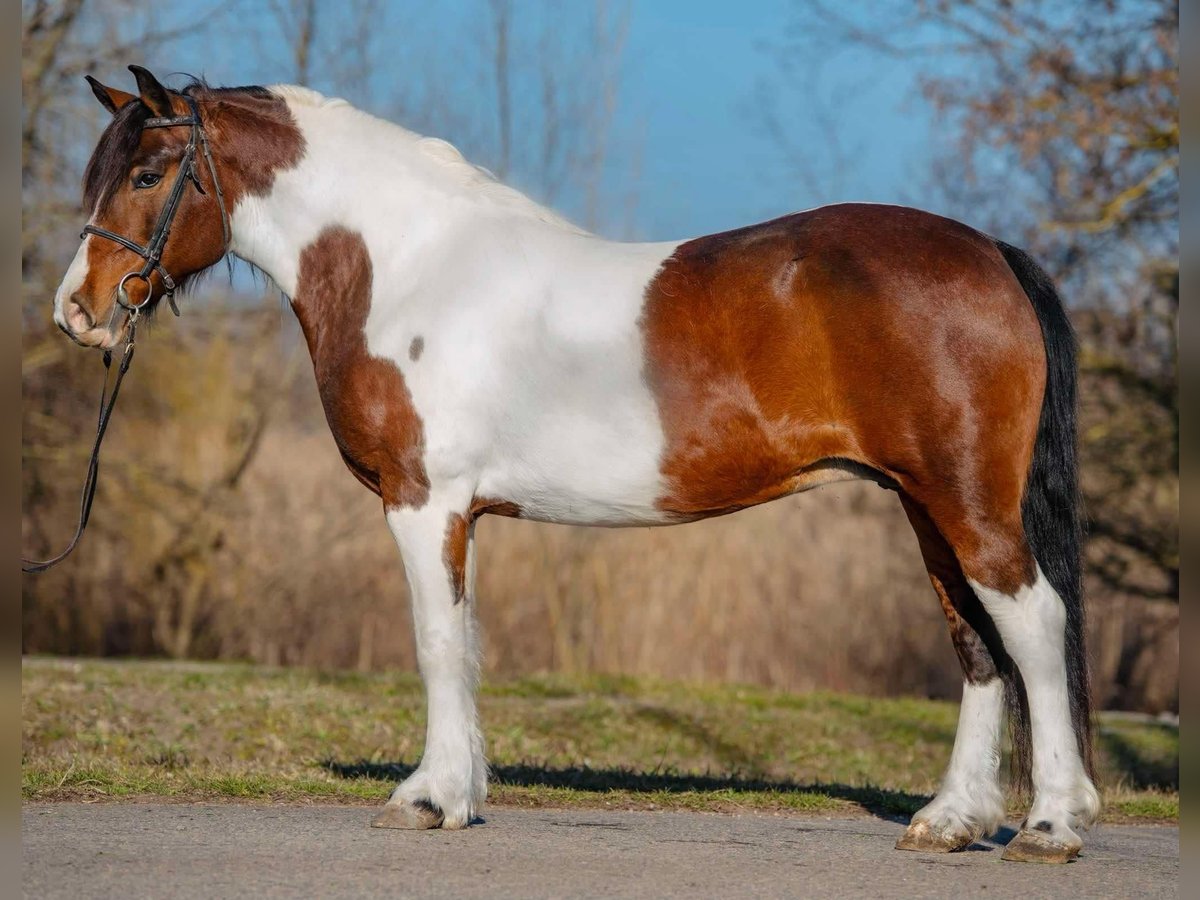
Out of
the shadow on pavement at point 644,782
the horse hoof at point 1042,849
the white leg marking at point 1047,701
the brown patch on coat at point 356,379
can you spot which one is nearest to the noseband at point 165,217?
the brown patch on coat at point 356,379

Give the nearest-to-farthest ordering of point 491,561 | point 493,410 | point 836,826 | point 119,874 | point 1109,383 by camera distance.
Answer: point 119,874, point 493,410, point 836,826, point 1109,383, point 491,561

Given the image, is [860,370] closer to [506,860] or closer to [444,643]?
[444,643]

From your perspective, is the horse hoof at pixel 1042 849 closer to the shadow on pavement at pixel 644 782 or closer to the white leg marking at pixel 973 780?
the white leg marking at pixel 973 780

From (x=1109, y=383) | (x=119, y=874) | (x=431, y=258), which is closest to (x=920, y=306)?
(x=431, y=258)

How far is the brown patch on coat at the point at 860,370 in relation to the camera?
4.66m

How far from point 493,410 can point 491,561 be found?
9.95m

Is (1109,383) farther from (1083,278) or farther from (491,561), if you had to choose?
(491,561)

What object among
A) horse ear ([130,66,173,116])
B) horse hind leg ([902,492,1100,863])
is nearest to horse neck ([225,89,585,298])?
horse ear ([130,66,173,116])

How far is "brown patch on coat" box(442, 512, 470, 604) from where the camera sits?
16.5 ft

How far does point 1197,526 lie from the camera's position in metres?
3.36

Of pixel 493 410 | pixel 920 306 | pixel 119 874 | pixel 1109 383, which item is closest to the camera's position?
pixel 119 874

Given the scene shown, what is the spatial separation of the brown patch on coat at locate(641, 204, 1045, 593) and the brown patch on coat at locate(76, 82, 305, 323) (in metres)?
1.72

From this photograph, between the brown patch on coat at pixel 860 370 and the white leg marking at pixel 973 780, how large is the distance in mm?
615

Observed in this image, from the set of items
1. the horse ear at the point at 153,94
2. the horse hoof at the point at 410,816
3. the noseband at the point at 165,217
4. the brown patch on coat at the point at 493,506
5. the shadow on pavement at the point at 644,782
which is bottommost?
the shadow on pavement at the point at 644,782
